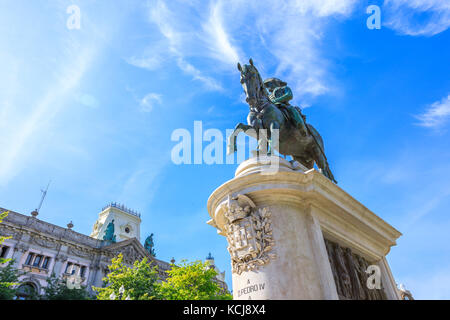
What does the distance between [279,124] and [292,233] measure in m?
2.98

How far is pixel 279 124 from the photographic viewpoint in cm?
707

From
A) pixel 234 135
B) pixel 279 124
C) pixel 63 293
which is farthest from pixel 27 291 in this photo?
pixel 279 124

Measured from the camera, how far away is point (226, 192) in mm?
5652

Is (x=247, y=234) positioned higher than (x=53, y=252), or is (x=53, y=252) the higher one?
(x=53, y=252)

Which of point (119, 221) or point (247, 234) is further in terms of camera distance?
point (119, 221)

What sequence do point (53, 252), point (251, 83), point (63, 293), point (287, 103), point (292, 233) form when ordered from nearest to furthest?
point (292, 233) < point (251, 83) < point (287, 103) < point (63, 293) < point (53, 252)

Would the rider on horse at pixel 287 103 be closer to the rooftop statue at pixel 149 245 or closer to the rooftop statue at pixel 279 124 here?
the rooftop statue at pixel 279 124

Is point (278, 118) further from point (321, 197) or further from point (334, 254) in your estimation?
point (334, 254)

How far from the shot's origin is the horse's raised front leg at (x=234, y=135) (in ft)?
22.6

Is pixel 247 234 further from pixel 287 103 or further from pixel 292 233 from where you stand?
pixel 287 103

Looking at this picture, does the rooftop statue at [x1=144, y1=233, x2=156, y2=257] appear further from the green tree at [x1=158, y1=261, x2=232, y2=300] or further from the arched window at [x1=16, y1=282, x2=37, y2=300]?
the green tree at [x1=158, y1=261, x2=232, y2=300]
